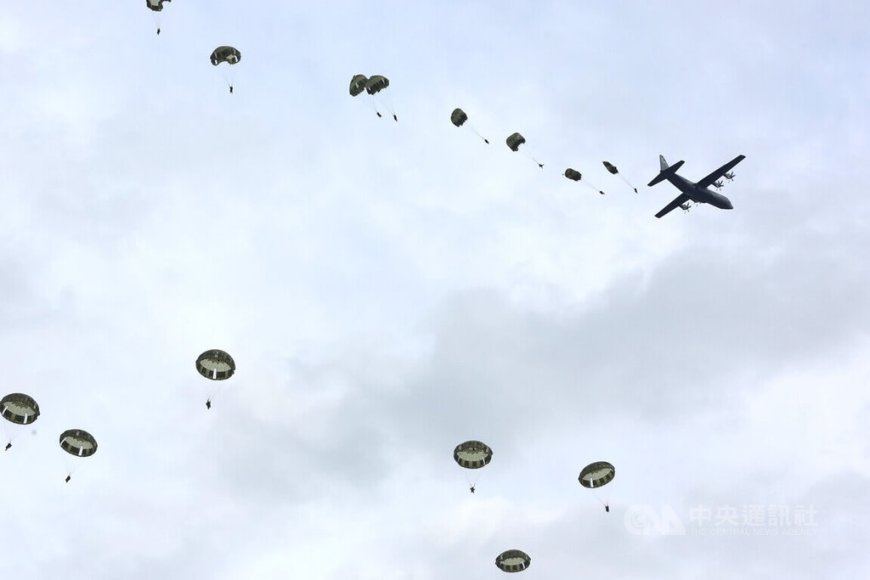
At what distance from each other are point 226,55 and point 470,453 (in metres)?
45.4

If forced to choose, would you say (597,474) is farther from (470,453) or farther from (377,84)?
(377,84)

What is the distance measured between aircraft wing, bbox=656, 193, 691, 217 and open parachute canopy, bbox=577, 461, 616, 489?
6950cm

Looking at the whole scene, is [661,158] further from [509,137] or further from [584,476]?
[584,476]

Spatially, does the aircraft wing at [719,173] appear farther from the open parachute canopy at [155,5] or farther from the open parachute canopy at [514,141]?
the open parachute canopy at [155,5]

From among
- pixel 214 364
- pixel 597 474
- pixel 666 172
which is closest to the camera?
pixel 214 364

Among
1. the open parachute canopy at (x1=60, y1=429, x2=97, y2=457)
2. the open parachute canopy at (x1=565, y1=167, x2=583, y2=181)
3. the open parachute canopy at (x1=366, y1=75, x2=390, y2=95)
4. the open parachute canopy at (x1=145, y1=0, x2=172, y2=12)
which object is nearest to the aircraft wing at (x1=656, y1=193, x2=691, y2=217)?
the open parachute canopy at (x1=565, y1=167, x2=583, y2=181)

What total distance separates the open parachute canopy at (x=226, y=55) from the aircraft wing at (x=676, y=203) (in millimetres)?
77748

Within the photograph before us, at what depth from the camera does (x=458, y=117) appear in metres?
83.4

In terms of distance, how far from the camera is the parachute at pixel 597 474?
243 feet

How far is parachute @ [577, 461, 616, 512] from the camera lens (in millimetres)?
74062

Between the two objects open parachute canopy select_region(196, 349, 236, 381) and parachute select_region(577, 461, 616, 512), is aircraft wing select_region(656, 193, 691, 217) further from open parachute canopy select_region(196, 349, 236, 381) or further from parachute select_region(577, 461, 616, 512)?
open parachute canopy select_region(196, 349, 236, 381)

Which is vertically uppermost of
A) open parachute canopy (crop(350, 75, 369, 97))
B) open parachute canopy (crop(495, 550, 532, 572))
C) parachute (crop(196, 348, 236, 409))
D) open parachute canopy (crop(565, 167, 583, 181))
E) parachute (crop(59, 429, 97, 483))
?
open parachute canopy (crop(350, 75, 369, 97))

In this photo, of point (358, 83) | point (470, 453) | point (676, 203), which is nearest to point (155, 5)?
point (358, 83)

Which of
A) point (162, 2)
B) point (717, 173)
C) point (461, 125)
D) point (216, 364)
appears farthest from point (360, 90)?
point (717, 173)
